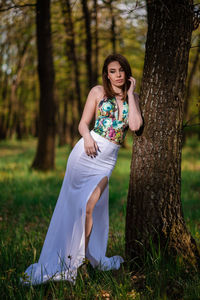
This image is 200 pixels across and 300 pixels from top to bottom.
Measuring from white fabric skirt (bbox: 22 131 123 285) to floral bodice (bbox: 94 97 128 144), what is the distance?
0.08 m

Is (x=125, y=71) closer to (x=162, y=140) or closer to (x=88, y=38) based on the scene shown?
(x=162, y=140)

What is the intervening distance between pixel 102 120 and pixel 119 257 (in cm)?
163

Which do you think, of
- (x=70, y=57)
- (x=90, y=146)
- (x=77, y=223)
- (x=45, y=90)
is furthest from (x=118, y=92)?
(x=70, y=57)

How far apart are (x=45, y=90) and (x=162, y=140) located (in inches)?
299

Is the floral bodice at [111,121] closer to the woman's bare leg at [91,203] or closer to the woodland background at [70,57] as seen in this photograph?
the woman's bare leg at [91,203]

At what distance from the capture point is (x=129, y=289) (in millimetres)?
3047

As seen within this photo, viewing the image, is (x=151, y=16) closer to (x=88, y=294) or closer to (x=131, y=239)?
(x=131, y=239)

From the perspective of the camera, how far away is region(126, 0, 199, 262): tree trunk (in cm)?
324

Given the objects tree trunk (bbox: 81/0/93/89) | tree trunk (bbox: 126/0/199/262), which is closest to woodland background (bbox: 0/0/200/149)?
tree trunk (bbox: 81/0/93/89)

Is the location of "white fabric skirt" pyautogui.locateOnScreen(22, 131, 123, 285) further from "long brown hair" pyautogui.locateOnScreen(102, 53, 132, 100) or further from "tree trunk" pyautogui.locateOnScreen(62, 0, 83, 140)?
"tree trunk" pyautogui.locateOnScreen(62, 0, 83, 140)

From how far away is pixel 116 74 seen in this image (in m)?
3.55

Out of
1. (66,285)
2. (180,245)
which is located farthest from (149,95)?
(66,285)

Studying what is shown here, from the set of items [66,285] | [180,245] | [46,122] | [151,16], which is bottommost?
[66,285]

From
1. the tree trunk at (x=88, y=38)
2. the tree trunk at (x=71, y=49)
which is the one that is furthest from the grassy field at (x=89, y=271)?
the tree trunk at (x=88, y=38)
